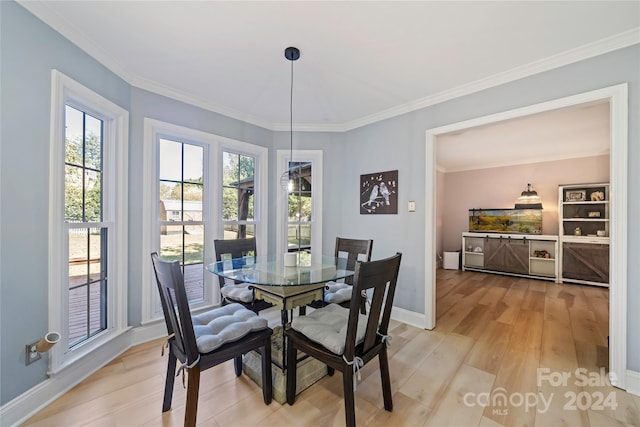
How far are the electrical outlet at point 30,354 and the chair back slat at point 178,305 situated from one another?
92cm

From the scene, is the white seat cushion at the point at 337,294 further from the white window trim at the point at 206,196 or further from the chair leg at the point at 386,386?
the white window trim at the point at 206,196

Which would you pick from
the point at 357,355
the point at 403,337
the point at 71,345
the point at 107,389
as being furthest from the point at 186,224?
the point at 403,337

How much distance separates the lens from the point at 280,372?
5.82 feet

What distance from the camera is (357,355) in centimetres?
150

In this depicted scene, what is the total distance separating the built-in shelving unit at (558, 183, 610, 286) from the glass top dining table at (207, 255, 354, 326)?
16.5 feet

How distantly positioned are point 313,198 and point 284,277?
198cm

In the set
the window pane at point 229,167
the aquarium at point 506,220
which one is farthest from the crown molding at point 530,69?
the aquarium at point 506,220

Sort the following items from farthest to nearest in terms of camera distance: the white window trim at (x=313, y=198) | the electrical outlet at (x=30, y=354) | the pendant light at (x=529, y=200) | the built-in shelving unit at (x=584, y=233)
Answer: the pendant light at (x=529, y=200) → the built-in shelving unit at (x=584, y=233) → the white window trim at (x=313, y=198) → the electrical outlet at (x=30, y=354)

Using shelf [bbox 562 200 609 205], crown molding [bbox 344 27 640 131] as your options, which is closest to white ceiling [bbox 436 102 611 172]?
crown molding [bbox 344 27 640 131]

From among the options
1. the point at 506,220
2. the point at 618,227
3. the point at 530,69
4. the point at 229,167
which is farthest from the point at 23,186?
the point at 506,220

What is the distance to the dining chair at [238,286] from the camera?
2332 mm

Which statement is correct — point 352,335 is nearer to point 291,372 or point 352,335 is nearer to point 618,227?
point 291,372

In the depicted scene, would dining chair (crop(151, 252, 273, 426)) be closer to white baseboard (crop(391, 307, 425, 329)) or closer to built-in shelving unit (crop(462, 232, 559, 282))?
white baseboard (crop(391, 307, 425, 329))

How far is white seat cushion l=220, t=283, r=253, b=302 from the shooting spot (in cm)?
231
